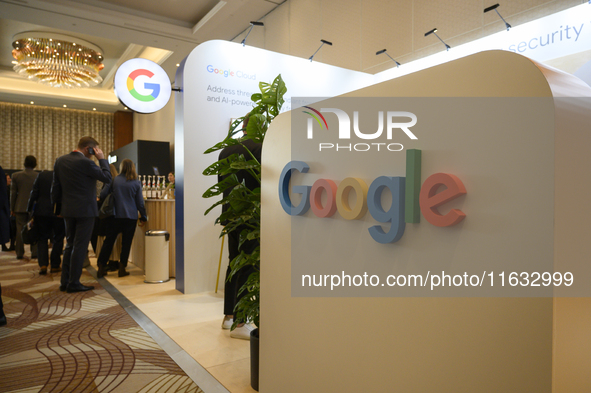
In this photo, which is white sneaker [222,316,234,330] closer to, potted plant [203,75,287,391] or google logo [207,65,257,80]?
potted plant [203,75,287,391]

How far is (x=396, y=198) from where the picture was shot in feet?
3.37

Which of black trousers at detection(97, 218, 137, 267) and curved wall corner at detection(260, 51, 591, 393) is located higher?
curved wall corner at detection(260, 51, 591, 393)

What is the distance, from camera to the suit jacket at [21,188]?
566 cm

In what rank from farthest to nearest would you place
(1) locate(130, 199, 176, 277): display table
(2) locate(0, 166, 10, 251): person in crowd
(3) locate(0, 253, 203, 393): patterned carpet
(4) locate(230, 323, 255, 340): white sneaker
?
(1) locate(130, 199, 176, 277): display table < (2) locate(0, 166, 10, 251): person in crowd < (4) locate(230, 323, 255, 340): white sneaker < (3) locate(0, 253, 203, 393): patterned carpet

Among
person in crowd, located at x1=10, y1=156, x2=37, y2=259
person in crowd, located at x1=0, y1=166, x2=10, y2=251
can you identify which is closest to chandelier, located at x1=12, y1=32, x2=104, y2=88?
person in crowd, located at x1=10, y1=156, x2=37, y2=259

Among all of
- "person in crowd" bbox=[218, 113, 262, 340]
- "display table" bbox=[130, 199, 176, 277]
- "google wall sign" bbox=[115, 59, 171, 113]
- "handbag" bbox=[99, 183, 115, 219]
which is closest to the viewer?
"person in crowd" bbox=[218, 113, 262, 340]

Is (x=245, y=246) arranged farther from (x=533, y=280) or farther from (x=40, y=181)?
(x=40, y=181)

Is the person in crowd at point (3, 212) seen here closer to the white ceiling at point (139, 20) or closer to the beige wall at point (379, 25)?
the white ceiling at point (139, 20)

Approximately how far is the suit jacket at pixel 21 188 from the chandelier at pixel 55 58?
9.52 ft

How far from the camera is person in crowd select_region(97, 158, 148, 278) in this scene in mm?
4484

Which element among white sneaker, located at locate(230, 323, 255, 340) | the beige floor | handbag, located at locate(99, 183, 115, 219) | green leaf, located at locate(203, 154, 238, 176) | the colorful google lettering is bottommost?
the beige floor

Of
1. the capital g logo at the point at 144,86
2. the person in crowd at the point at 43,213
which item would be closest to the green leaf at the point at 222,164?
the capital g logo at the point at 144,86

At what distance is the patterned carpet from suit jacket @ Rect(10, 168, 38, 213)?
→ 99.9 inches

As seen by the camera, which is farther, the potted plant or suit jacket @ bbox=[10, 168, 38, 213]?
suit jacket @ bbox=[10, 168, 38, 213]
